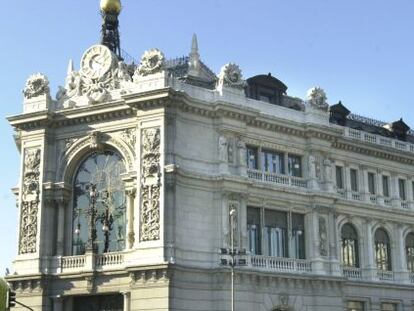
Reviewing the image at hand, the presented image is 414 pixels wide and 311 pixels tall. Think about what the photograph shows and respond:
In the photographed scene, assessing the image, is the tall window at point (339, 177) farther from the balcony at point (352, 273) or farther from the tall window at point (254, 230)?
the tall window at point (254, 230)

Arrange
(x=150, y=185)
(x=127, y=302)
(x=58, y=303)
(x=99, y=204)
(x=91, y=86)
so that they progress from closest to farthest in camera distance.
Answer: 1. (x=127, y=302)
2. (x=150, y=185)
3. (x=58, y=303)
4. (x=99, y=204)
5. (x=91, y=86)

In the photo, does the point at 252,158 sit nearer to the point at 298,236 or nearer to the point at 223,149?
the point at 223,149

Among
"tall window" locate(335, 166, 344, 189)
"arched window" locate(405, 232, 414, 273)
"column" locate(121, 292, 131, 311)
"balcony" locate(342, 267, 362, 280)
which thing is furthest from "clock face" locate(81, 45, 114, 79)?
"arched window" locate(405, 232, 414, 273)

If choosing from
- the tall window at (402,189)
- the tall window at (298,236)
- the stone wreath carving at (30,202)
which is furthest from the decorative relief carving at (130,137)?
the tall window at (402,189)

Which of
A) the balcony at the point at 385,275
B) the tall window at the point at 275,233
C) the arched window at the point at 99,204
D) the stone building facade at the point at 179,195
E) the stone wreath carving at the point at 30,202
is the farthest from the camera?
the balcony at the point at 385,275

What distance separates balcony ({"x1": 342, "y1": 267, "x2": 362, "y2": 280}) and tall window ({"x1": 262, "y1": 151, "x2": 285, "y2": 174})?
8619 millimetres

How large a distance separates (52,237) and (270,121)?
16112 millimetres

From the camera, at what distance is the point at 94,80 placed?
54.2 metres

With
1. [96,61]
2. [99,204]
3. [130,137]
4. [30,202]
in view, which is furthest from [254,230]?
[96,61]

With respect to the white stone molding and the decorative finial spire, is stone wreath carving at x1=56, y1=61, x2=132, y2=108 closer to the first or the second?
the white stone molding

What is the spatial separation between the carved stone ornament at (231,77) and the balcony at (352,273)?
15043mm

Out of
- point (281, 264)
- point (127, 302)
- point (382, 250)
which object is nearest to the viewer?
point (127, 302)

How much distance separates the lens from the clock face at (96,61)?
54.2m

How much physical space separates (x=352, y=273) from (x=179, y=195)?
15.9 m
